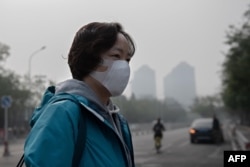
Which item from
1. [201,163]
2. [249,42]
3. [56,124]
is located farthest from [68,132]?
[249,42]

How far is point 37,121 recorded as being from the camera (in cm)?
169

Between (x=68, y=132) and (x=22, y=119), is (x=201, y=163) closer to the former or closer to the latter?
(x=68, y=132)

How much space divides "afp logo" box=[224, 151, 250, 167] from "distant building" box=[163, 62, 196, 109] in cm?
14488

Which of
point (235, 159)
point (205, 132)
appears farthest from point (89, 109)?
point (205, 132)

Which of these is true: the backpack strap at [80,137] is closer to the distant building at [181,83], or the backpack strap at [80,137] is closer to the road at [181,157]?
the road at [181,157]

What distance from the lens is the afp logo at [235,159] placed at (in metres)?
5.45

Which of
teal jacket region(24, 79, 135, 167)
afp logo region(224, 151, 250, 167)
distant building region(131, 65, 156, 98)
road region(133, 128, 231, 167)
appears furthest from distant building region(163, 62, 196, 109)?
teal jacket region(24, 79, 135, 167)

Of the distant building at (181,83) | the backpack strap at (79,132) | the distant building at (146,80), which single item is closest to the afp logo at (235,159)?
the backpack strap at (79,132)

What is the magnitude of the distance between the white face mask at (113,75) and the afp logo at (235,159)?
12.3 feet

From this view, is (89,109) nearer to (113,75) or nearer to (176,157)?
(113,75)

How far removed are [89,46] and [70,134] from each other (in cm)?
45

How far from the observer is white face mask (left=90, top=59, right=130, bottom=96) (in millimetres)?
1965

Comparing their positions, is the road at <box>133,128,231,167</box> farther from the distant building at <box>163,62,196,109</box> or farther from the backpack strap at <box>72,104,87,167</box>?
the distant building at <box>163,62,196,109</box>

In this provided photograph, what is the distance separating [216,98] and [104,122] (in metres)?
103
